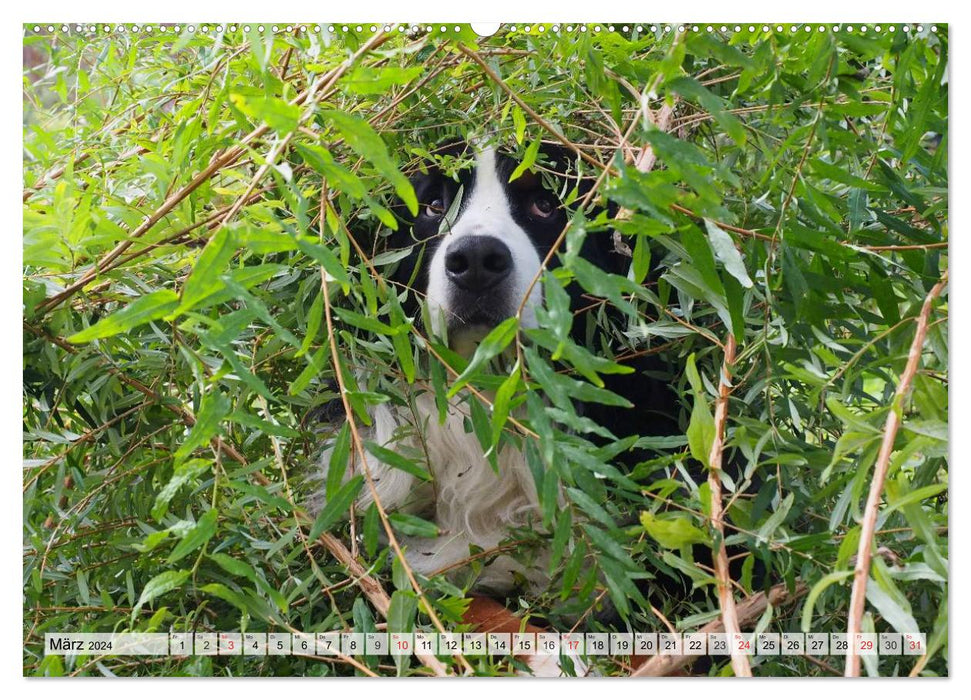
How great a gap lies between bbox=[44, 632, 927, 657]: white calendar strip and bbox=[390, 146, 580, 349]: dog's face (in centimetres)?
30

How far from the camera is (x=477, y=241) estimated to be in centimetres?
105

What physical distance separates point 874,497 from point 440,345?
393 mm

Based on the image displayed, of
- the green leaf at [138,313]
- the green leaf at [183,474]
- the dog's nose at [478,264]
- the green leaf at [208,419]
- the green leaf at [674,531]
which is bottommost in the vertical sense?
the green leaf at [674,531]

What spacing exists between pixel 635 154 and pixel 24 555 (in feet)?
2.46

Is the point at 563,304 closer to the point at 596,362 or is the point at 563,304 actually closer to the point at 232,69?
the point at 596,362

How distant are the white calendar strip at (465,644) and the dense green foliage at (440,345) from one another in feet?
0.05

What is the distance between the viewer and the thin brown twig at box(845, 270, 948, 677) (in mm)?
738

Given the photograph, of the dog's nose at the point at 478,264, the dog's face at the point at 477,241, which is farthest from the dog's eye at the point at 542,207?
the dog's nose at the point at 478,264

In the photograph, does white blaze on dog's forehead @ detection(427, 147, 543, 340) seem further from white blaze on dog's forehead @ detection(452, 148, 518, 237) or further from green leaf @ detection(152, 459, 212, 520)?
green leaf @ detection(152, 459, 212, 520)

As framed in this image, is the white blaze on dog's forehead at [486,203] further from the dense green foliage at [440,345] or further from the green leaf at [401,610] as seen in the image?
the green leaf at [401,610]

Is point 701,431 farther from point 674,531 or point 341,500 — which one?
point 341,500

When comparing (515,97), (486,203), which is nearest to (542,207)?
(486,203)

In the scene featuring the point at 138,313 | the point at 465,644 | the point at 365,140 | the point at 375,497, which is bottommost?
the point at 465,644

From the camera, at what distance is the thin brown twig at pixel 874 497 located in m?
0.74
